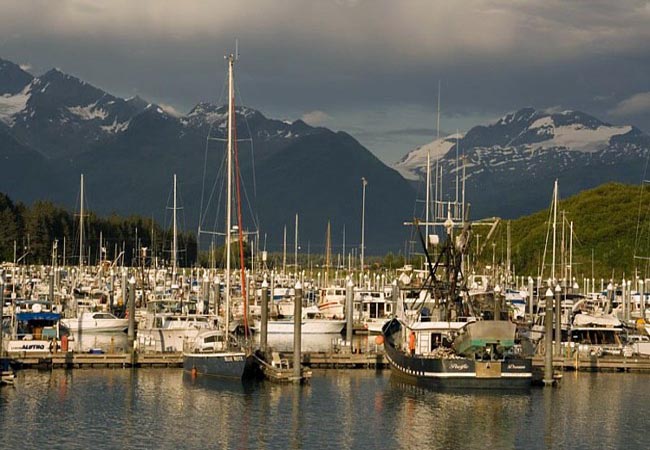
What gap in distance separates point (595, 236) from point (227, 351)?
9677cm

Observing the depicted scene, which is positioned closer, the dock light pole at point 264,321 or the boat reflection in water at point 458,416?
the boat reflection in water at point 458,416

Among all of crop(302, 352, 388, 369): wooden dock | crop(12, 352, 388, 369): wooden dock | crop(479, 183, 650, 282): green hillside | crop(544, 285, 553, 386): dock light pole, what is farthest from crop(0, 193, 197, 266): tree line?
crop(544, 285, 553, 386): dock light pole

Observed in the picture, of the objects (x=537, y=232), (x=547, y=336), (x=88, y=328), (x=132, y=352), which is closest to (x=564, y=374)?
(x=547, y=336)

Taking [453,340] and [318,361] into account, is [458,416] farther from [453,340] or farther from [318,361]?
[318,361]

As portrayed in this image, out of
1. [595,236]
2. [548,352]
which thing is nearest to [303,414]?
[548,352]

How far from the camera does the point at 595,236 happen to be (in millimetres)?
152625

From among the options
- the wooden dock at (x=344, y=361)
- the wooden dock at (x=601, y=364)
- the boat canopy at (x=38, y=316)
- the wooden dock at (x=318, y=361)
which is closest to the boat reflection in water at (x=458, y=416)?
the wooden dock at (x=344, y=361)

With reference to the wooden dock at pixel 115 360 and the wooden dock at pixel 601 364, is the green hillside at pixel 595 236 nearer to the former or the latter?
the wooden dock at pixel 601 364

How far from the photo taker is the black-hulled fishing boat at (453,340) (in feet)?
200

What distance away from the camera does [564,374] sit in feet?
226

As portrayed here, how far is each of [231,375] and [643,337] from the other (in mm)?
30096

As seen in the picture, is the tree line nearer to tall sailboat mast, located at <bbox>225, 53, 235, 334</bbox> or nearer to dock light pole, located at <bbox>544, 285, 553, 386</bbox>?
tall sailboat mast, located at <bbox>225, 53, 235, 334</bbox>

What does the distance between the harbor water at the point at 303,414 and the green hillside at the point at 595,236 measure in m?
66.3

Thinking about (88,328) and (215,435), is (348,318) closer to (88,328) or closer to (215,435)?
(88,328)
